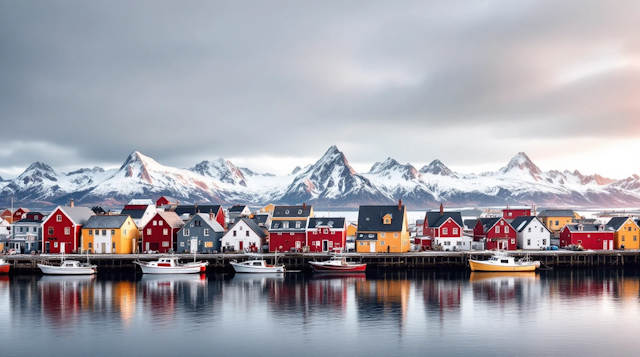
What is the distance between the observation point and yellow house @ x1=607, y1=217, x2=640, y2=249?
95000 mm

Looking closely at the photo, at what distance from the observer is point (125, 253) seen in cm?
8988

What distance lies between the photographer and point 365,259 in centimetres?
8612

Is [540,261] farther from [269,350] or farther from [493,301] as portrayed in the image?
[269,350]

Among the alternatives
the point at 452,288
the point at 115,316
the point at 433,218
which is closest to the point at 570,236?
the point at 433,218

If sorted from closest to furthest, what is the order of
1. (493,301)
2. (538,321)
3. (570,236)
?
(538,321)
(493,301)
(570,236)

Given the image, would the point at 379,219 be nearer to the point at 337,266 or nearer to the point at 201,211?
the point at 337,266

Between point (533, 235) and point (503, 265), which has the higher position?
point (533, 235)

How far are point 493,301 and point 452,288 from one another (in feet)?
29.0

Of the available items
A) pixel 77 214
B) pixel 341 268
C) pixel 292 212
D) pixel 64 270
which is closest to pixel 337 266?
pixel 341 268

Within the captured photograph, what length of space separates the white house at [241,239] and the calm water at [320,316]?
15.3 meters

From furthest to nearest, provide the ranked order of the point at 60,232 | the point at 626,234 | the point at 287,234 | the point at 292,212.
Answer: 1. the point at 626,234
2. the point at 292,212
3. the point at 287,234
4. the point at 60,232

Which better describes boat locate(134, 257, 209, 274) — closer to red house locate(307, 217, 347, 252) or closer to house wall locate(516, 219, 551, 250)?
red house locate(307, 217, 347, 252)

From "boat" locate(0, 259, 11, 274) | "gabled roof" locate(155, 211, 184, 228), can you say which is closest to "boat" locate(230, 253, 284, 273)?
"gabled roof" locate(155, 211, 184, 228)

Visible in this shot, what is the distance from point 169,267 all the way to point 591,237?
62.5 metres
